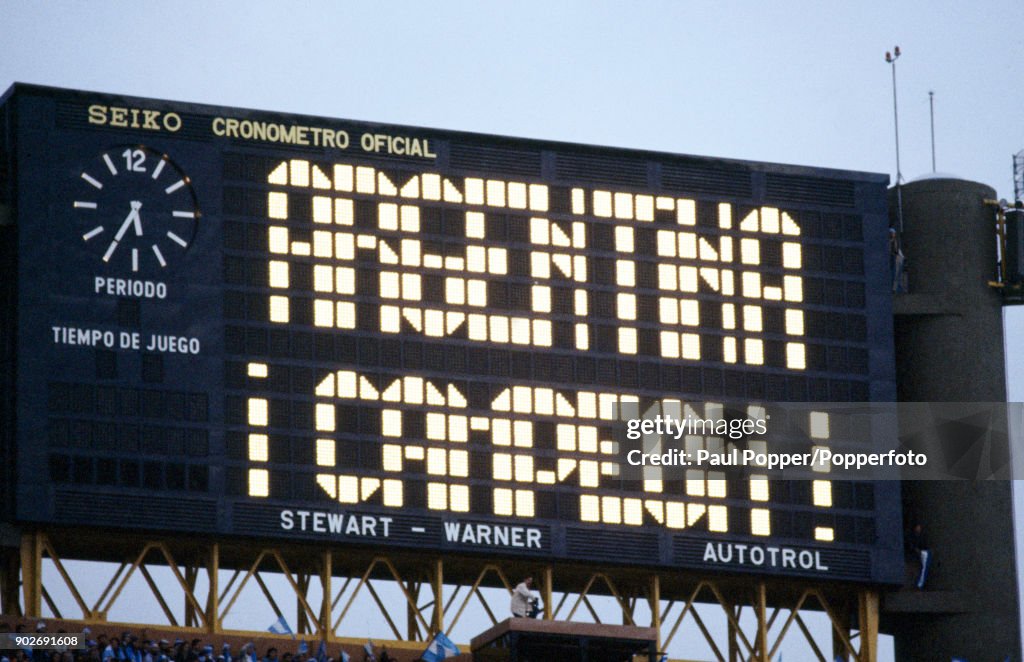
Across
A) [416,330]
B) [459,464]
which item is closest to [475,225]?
[416,330]

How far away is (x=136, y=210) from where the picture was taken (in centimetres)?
4169

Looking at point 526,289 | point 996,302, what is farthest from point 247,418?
point 996,302

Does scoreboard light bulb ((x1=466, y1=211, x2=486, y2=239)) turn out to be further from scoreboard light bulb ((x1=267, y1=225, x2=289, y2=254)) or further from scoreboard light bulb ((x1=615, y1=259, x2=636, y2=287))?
scoreboard light bulb ((x1=267, y1=225, x2=289, y2=254))

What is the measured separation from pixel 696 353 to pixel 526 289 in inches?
115

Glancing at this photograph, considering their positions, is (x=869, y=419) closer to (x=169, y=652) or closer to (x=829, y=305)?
(x=829, y=305)

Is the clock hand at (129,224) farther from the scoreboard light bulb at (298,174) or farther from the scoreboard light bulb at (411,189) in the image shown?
the scoreboard light bulb at (411,189)

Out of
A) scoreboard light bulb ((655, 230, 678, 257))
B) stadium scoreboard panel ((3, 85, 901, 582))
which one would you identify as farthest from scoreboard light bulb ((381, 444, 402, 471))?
scoreboard light bulb ((655, 230, 678, 257))

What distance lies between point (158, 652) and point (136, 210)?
21.2 feet

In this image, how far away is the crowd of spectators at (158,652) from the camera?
40.4 metres

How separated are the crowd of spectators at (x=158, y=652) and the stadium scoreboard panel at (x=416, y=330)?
1.76m

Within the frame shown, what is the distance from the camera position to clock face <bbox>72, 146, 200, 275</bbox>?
41406 millimetres

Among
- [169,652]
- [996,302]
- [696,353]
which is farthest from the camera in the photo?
[996,302]

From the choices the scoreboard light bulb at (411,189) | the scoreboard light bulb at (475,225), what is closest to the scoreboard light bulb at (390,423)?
the scoreboard light bulb at (475,225)

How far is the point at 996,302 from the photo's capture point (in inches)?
1879
